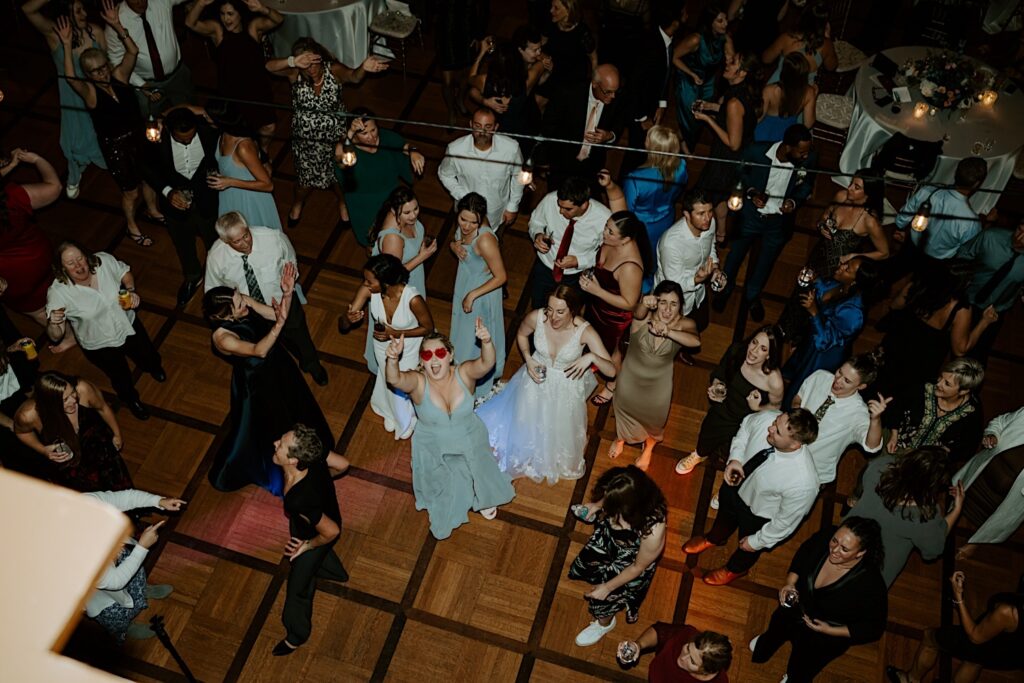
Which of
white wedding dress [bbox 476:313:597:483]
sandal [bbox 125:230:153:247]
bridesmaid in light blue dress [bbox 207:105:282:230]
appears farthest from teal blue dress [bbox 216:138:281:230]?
white wedding dress [bbox 476:313:597:483]

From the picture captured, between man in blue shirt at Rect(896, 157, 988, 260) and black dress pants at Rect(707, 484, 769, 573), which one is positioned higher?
man in blue shirt at Rect(896, 157, 988, 260)

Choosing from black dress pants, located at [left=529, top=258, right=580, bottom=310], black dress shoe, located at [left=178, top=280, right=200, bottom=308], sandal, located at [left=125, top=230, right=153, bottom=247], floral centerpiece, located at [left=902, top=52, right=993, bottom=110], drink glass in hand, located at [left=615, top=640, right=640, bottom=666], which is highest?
floral centerpiece, located at [left=902, top=52, right=993, bottom=110]

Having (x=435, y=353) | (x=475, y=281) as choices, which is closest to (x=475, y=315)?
(x=475, y=281)

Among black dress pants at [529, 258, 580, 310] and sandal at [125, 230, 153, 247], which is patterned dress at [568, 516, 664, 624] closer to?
black dress pants at [529, 258, 580, 310]

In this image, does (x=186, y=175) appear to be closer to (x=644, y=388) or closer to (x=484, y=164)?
(x=484, y=164)

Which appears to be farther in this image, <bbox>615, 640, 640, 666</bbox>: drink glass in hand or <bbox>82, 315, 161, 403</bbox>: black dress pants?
<bbox>82, 315, 161, 403</bbox>: black dress pants

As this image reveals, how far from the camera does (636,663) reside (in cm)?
461

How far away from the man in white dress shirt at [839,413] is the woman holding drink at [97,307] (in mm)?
3660

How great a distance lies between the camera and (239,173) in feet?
17.1

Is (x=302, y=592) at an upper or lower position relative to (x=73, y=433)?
lower

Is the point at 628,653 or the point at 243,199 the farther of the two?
the point at 243,199

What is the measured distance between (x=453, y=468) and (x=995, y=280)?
132 inches

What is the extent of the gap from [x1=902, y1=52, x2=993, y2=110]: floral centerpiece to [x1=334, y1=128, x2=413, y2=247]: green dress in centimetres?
385

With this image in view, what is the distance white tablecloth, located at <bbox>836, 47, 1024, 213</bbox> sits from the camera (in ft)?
20.5
